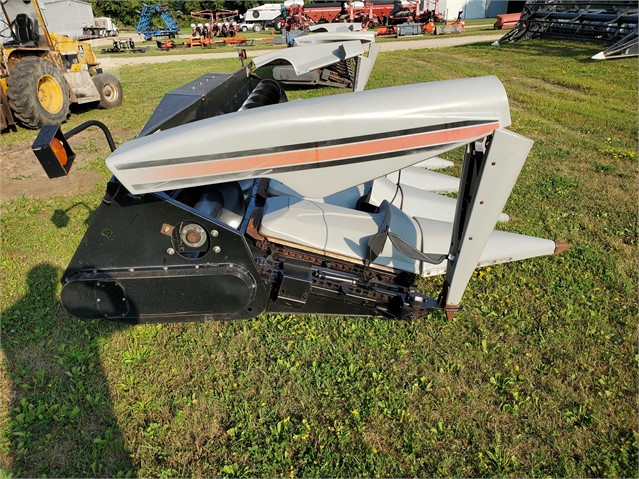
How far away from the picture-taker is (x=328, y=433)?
2262mm

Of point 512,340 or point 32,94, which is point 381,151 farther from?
point 32,94

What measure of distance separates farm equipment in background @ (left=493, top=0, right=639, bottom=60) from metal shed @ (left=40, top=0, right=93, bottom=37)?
2602 centimetres

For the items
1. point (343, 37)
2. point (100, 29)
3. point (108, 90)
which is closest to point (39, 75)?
point (108, 90)

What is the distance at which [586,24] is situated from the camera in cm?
1544

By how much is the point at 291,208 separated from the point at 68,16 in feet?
117

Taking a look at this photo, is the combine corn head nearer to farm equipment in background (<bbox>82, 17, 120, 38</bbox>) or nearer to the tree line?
farm equipment in background (<bbox>82, 17, 120, 38</bbox>)

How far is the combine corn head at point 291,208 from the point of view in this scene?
5.83ft

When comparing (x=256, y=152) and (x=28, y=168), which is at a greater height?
(x=256, y=152)

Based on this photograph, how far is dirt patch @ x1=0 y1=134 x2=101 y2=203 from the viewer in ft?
17.6

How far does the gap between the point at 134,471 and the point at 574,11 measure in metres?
21.0

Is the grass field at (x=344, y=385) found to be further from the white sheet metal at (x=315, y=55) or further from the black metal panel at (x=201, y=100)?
the white sheet metal at (x=315, y=55)

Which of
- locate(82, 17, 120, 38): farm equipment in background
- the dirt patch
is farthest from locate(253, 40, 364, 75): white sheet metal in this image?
locate(82, 17, 120, 38): farm equipment in background

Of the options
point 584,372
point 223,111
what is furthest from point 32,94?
point 584,372

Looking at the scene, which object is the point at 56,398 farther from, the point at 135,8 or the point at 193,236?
the point at 135,8
